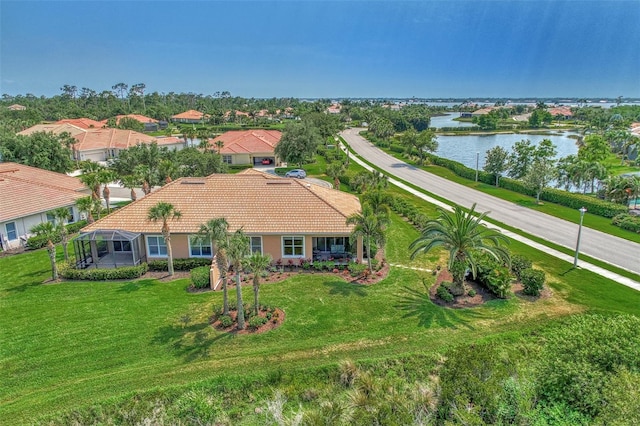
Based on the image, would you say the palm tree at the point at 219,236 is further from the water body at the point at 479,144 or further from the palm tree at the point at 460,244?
the water body at the point at 479,144

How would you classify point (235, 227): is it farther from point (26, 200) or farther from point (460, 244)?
point (26, 200)

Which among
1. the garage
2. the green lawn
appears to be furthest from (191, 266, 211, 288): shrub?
the garage

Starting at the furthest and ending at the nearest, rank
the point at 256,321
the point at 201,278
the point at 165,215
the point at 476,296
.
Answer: the point at 165,215
the point at 201,278
the point at 476,296
the point at 256,321

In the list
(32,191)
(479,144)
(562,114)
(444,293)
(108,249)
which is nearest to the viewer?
(444,293)

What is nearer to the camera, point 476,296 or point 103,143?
point 476,296

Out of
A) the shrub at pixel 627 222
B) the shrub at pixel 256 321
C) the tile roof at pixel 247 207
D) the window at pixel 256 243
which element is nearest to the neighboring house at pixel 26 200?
the tile roof at pixel 247 207

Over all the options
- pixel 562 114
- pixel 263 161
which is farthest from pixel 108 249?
pixel 562 114

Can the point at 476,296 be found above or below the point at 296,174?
below

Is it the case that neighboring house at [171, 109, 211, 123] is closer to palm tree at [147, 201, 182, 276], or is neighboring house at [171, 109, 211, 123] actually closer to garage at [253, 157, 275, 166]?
garage at [253, 157, 275, 166]
